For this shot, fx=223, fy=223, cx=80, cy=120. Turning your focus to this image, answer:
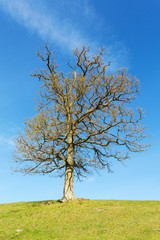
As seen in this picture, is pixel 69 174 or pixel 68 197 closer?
pixel 68 197

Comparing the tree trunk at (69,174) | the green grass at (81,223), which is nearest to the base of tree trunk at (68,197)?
the tree trunk at (69,174)

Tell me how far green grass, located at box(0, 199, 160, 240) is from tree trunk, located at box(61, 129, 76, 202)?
111 centimetres

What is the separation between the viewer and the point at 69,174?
78.7 ft

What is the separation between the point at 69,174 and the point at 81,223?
776 cm

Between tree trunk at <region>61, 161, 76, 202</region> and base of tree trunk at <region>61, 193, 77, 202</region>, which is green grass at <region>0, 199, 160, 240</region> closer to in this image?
base of tree trunk at <region>61, 193, 77, 202</region>

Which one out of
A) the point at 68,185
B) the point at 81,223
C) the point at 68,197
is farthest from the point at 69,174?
the point at 81,223

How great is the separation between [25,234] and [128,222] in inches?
293

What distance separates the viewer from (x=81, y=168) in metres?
25.5

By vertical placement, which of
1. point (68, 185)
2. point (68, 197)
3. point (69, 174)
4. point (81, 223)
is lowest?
point (81, 223)

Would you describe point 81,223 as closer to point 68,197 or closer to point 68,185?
point 68,197

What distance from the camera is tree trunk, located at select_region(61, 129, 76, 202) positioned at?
924 inches

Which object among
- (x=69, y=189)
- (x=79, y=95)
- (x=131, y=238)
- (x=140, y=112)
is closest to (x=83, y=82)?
(x=79, y=95)

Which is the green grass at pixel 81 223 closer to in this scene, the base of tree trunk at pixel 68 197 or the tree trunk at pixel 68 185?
the base of tree trunk at pixel 68 197

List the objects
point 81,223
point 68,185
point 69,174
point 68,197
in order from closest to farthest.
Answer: point 81,223 → point 68,197 → point 68,185 → point 69,174
